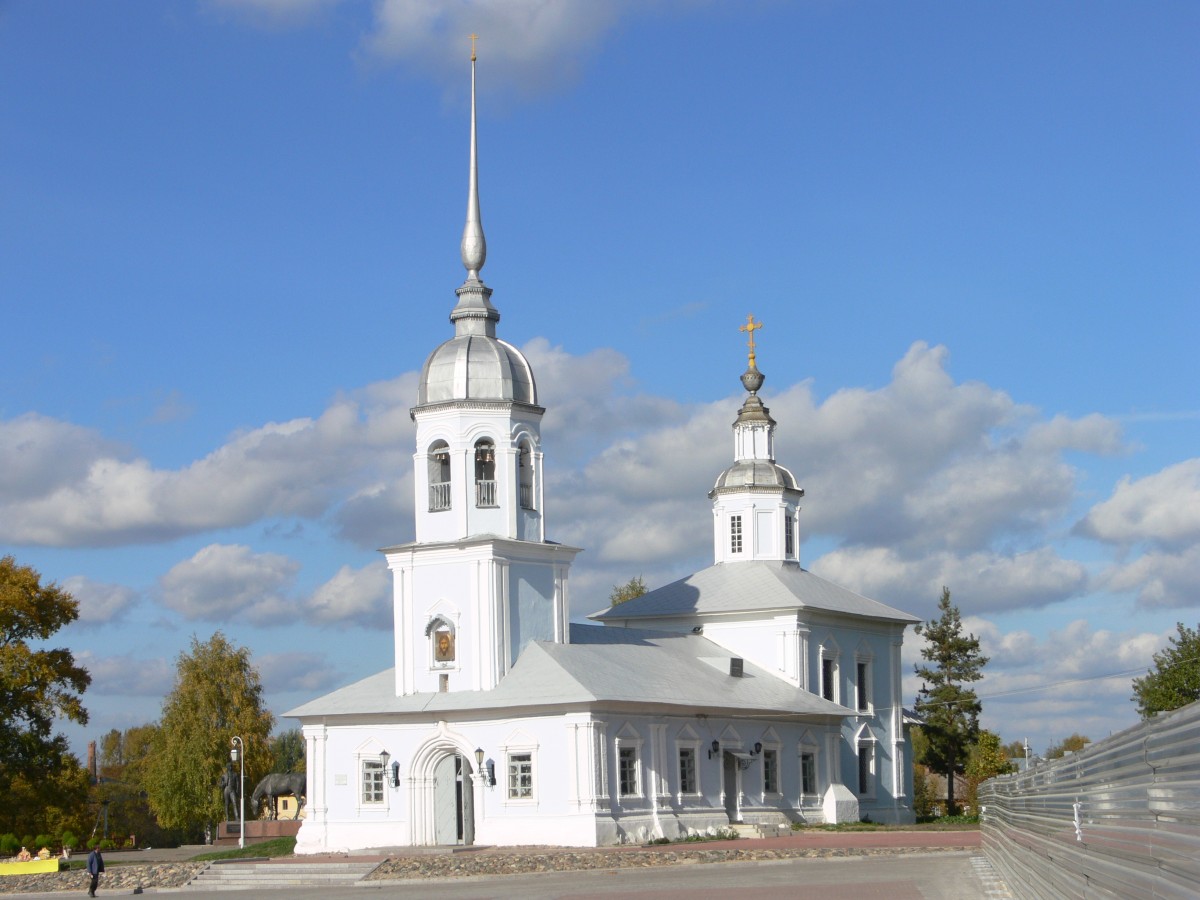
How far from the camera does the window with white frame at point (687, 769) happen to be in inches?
1564

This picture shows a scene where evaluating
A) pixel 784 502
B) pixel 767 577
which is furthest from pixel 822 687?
pixel 784 502

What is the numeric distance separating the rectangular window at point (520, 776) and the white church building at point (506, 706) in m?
0.04

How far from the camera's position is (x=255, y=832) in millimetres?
50375

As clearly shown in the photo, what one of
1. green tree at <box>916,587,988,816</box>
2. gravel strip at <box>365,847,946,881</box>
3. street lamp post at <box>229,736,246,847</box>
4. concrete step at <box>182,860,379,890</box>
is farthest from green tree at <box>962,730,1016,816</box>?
concrete step at <box>182,860,379,890</box>

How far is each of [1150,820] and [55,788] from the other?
130 feet

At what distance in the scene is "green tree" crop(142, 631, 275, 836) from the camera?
2312 inches

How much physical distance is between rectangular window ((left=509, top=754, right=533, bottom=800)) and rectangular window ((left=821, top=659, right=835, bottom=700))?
14486 mm

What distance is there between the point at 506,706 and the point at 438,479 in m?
6.50

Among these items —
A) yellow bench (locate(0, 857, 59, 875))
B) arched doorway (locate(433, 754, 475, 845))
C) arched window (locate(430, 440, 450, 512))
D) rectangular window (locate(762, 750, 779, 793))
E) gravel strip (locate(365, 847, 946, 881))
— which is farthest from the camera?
rectangular window (locate(762, 750, 779, 793))

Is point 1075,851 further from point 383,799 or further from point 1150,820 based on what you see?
point 383,799

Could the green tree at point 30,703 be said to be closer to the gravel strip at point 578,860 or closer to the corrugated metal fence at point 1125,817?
the gravel strip at point 578,860

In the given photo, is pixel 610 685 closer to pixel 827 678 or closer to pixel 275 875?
pixel 275 875

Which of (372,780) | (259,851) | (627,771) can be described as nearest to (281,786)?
(259,851)

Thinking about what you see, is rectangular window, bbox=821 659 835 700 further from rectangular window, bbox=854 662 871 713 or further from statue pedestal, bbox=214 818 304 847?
statue pedestal, bbox=214 818 304 847
